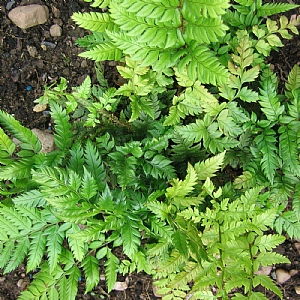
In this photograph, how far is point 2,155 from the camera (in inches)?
90.0

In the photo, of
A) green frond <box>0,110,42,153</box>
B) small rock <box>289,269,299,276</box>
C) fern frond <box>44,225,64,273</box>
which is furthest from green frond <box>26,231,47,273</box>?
small rock <box>289,269,299,276</box>

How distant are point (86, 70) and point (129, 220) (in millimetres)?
1706

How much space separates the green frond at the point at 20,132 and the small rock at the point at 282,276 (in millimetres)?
2272

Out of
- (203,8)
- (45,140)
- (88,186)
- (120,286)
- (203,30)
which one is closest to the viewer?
(203,8)

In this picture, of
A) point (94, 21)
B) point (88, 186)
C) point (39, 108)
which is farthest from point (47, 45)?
point (88, 186)

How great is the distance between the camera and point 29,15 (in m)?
3.43

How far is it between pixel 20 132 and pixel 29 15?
5.18 ft

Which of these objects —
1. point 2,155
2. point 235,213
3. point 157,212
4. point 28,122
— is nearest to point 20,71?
point 28,122

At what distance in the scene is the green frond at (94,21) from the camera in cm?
229

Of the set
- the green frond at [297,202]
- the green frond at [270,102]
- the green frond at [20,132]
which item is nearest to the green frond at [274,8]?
the green frond at [270,102]

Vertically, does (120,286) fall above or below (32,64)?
below

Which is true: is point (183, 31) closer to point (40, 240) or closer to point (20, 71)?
point (40, 240)

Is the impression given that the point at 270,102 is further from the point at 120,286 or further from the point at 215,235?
the point at 120,286

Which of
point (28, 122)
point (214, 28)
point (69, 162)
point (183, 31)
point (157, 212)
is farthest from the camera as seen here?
point (28, 122)
